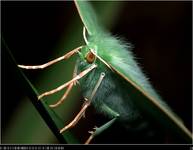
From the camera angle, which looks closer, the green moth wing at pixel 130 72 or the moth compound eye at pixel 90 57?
the green moth wing at pixel 130 72

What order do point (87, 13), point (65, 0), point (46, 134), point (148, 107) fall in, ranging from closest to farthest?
point (148, 107) → point (87, 13) → point (46, 134) → point (65, 0)

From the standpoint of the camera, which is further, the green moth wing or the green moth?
the green moth

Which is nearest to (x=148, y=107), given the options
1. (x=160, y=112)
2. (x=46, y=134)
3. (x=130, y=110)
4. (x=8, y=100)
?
(x=160, y=112)

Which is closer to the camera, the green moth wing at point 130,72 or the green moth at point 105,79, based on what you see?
the green moth wing at point 130,72

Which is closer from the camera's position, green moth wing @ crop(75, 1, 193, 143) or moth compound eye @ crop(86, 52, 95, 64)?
green moth wing @ crop(75, 1, 193, 143)

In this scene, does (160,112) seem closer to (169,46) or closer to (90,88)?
(90,88)

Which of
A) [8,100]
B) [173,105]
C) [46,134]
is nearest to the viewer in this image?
[46,134]

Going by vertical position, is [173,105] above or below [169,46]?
below

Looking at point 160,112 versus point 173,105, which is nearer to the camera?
point 160,112
